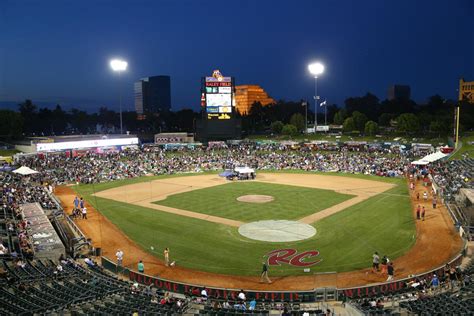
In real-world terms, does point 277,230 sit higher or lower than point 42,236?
lower

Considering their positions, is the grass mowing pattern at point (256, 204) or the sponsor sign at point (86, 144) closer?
→ the grass mowing pattern at point (256, 204)

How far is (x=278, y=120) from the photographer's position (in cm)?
14450

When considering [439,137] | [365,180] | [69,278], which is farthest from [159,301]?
[439,137]

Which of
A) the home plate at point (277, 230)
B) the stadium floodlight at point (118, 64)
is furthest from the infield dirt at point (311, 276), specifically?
the stadium floodlight at point (118, 64)

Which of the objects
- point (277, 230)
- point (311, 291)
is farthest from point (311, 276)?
point (277, 230)

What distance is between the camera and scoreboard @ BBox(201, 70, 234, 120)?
238ft

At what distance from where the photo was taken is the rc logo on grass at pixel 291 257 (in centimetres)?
2419

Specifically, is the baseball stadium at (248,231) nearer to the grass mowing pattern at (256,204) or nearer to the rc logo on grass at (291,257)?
the rc logo on grass at (291,257)

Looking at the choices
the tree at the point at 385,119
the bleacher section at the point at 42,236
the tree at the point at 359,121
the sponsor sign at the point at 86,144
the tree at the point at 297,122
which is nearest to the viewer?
the bleacher section at the point at 42,236

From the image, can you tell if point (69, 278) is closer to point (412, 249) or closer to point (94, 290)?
point (94, 290)

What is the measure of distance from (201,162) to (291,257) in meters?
45.3

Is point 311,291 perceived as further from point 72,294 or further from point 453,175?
point 453,175

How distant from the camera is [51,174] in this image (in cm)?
5500

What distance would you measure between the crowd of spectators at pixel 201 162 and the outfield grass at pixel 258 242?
67.3 feet
